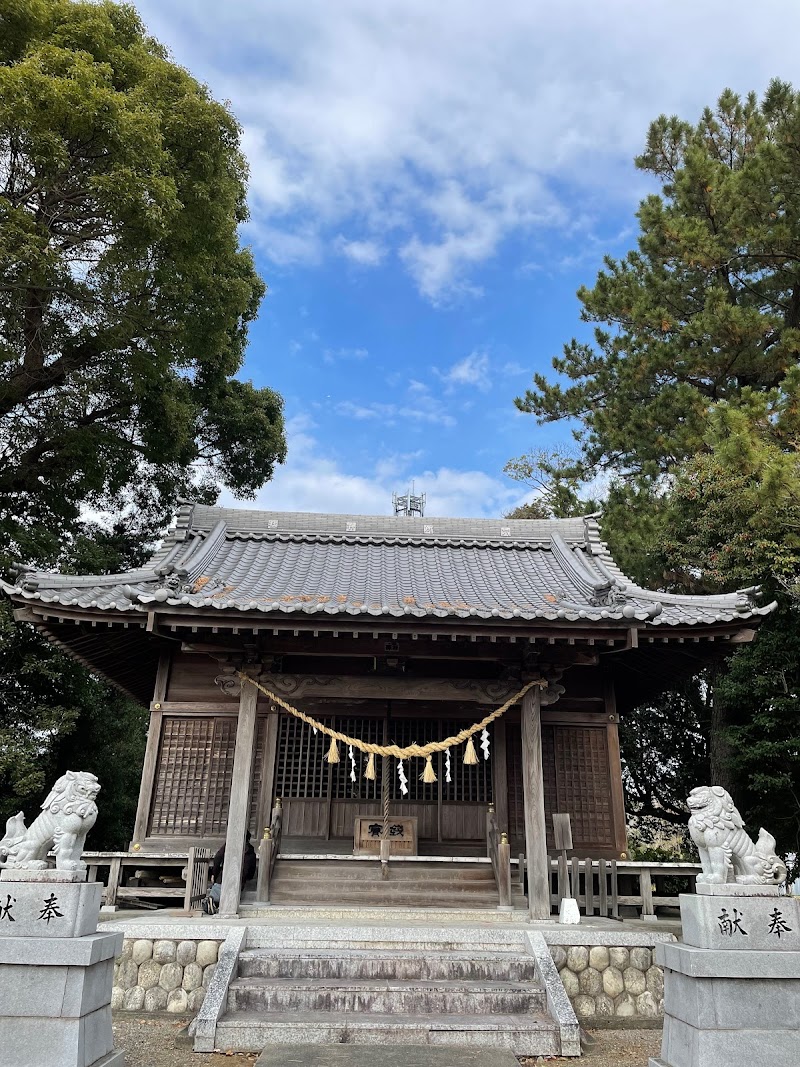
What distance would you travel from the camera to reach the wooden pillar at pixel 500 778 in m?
10.7

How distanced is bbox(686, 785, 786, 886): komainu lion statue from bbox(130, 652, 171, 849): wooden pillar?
25.3 ft

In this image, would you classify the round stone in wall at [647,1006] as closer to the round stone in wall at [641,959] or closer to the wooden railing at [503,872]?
the round stone in wall at [641,959]

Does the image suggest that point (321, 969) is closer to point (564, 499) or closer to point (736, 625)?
point (736, 625)

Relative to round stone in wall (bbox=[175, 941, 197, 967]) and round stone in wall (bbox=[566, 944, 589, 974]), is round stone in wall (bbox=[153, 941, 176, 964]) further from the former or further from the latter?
round stone in wall (bbox=[566, 944, 589, 974])

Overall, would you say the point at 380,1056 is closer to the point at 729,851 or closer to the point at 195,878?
the point at 729,851

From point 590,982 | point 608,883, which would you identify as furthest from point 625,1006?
point 608,883

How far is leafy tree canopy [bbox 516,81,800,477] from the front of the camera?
17172 millimetres

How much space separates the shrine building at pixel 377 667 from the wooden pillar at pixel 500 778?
0.03 m

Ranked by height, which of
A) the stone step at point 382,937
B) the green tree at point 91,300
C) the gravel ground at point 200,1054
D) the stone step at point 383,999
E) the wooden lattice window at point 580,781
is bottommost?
the gravel ground at point 200,1054

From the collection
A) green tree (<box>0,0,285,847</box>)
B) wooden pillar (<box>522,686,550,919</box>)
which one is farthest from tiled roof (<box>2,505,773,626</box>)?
green tree (<box>0,0,285,847</box>)

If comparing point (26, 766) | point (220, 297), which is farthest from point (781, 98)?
point (26, 766)

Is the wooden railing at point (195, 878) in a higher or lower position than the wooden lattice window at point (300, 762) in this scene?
lower

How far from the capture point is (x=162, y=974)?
7.27m

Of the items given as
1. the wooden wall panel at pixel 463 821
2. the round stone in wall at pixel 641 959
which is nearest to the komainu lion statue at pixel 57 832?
the round stone in wall at pixel 641 959
